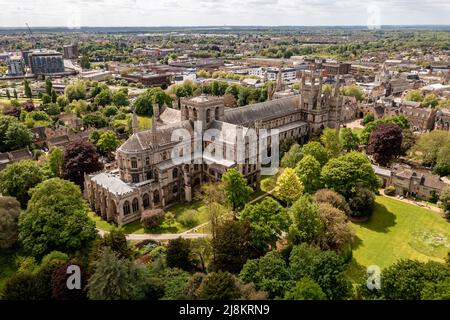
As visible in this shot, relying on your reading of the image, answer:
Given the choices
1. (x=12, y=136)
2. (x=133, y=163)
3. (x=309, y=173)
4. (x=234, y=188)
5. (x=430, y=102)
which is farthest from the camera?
(x=430, y=102)

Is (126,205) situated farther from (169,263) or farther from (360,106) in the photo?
(360,106)

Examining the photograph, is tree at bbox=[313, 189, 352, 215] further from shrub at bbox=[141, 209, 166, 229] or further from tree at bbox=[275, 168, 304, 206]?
shrub at bbox=[141, 209, 166, 229]

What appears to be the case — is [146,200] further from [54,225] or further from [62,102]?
[62,102]

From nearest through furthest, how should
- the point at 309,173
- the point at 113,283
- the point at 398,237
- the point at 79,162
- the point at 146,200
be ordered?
the point at 113,283 → the point at 398,237 → the point at 146,200 → the point at 309,173 → the point at 79,162

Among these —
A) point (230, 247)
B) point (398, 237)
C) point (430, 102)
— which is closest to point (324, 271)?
point (230, 247)

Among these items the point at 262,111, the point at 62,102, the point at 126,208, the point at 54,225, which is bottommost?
the point at 126,208

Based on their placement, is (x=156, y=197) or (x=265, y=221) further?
(x=156, y=197)
